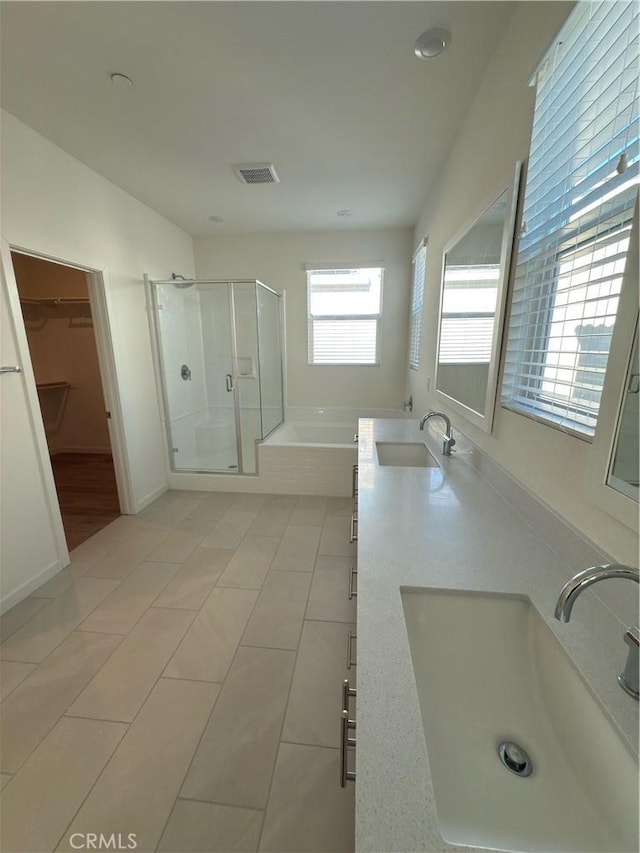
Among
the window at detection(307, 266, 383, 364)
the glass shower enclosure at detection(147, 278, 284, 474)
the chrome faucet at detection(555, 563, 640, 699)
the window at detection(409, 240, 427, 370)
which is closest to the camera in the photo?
the chrome faucet at detection(555, 563, 640, 699)

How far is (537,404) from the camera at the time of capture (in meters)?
1.17

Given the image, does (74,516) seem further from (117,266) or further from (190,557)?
(117,266)

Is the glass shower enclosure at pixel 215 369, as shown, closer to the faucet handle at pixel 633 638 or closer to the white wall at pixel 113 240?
the white wall at pixel 113 240

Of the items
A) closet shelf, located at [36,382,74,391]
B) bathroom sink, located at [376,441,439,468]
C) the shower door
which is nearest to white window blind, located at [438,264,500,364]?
bathroom sink, located at [376,441,439,468]

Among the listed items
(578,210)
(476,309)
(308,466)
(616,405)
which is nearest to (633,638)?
(616,405)

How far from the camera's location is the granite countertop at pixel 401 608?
46 centimetres

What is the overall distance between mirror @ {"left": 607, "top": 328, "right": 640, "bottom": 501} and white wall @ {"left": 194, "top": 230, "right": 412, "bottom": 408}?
12.2 ft

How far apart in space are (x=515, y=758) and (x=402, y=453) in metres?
1.63

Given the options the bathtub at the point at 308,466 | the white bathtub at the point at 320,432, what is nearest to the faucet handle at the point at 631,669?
the bathtub at the point at 308,466

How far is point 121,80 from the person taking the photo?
167 cm

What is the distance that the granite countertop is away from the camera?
461 millimetres

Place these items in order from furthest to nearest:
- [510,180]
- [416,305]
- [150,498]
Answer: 1. [416,305]
2. [150,498]
3. [510,180]

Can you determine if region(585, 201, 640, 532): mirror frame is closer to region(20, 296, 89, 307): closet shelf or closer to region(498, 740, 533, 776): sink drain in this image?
region(498, 740, 533, 776): sink drain

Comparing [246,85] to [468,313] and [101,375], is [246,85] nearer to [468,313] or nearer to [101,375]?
[468,313]
